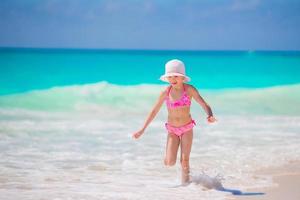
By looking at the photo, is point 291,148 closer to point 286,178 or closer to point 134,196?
point 286,178

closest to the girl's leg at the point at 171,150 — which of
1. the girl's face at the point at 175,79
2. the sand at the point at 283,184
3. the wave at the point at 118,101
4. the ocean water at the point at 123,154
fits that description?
the ocean water at the point at 123,154

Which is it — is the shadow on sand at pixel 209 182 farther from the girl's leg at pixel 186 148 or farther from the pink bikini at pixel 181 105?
the pink bikini at pixel 181 105

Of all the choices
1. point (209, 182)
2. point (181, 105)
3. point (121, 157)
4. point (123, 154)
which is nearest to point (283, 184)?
point (209, 182)

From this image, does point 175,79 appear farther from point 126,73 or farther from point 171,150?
Result: point 126,73

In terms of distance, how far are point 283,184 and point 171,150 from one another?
1157 millimetres

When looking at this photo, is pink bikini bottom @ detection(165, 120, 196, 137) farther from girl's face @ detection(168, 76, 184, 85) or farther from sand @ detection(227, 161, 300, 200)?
sand @ detection(227, 161, 300, 200)

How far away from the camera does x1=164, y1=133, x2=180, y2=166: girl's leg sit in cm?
521

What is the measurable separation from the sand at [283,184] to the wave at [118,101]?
7274 millimetres

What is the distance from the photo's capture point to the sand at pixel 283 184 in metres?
4.84

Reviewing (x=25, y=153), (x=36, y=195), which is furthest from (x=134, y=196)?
(x=25, y=153)

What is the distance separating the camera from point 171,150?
17.1 feet

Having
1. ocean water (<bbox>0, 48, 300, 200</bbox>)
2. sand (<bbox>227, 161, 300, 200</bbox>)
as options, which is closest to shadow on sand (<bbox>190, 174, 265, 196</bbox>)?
ocean water (<bbox>0, 48, 300, 200</bbox>)

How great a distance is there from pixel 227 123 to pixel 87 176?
17.5ft

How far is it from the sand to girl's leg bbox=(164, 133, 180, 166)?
674 mm
